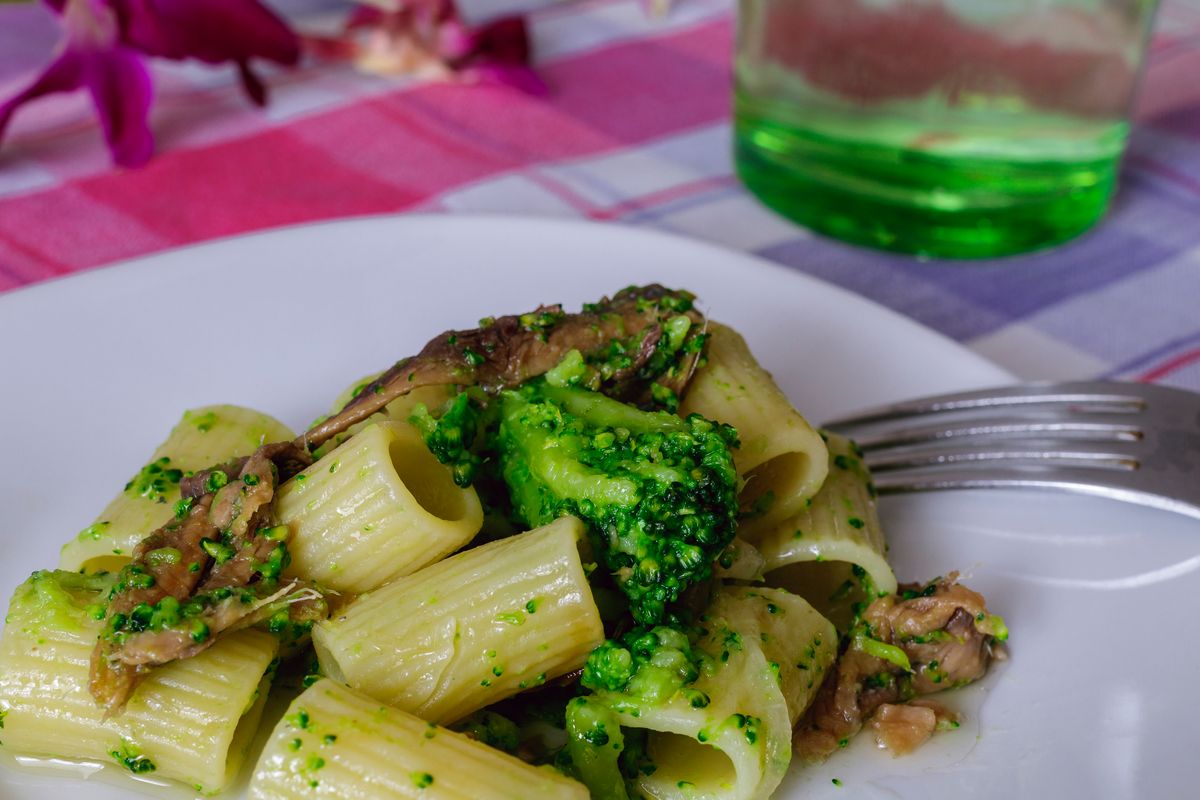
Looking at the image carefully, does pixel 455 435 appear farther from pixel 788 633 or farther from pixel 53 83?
pixel 53 83

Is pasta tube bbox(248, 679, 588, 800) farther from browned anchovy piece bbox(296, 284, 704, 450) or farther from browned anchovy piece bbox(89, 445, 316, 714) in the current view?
browned anchovy piece bbox(296, 284, 704, 450)

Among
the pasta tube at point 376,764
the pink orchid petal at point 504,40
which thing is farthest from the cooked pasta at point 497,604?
the pink orchid petal at point 504,40

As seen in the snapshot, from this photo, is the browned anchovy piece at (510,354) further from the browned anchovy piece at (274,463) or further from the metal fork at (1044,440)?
the metal fork at (1044,440)

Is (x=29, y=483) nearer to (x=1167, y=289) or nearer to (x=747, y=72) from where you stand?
(x=747, y=72)

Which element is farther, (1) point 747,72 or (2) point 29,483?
(1) point 747,72

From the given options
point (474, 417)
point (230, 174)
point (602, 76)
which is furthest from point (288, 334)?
point (602, 76)

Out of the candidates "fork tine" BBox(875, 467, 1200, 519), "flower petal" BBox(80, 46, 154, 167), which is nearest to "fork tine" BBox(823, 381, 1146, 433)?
"fork tine" BBox(875, 467, 1200, 519)
